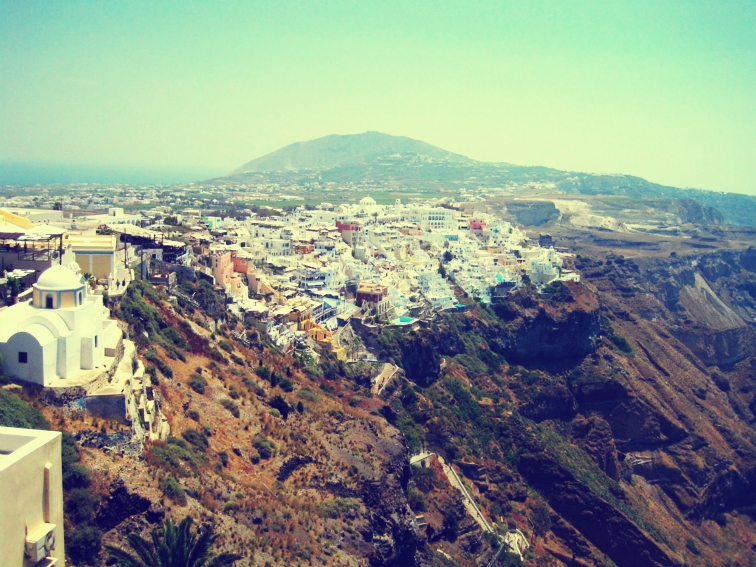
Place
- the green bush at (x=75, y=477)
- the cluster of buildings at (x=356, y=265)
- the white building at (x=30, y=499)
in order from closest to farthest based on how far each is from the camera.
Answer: the white building at (x=30, y=499)
the green bush at (x=75, y=477)
the cluster of buildings at (x=356, y=265)

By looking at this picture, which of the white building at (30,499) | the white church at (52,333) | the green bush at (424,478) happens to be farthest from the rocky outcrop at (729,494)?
the white building at (30,499)

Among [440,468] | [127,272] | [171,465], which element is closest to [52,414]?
[171,465]

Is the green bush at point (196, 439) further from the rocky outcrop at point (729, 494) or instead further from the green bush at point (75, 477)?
the rocky outcrop at point (729, 494)

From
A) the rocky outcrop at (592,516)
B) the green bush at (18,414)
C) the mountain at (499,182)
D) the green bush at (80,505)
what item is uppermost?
the mountain at (499,182)

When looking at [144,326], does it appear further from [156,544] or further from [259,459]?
[156,544]

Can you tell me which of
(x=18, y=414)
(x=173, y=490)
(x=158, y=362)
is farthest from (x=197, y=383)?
(x=18, y=414)

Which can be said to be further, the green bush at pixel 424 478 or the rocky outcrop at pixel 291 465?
the green bush at pixel 424 478

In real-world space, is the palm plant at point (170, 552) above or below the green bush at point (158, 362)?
below

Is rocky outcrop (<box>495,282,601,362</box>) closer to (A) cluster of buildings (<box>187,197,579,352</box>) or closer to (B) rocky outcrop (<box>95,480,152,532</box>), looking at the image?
(A) cluster of buildings (<box>187,197,579,352</box>)
